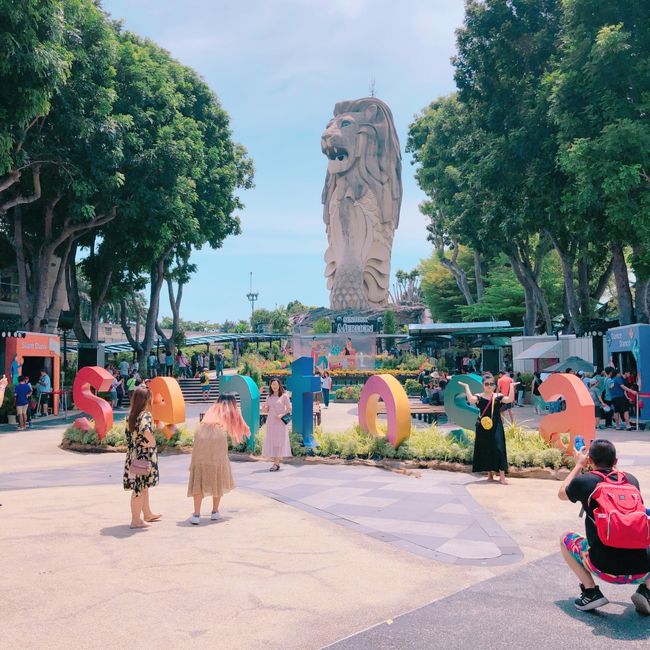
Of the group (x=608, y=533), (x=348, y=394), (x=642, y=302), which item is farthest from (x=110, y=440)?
(x=642, y=302)

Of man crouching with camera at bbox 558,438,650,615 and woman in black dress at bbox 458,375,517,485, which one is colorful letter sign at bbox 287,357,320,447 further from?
man crouching with camera at bbox 558,438,650,615

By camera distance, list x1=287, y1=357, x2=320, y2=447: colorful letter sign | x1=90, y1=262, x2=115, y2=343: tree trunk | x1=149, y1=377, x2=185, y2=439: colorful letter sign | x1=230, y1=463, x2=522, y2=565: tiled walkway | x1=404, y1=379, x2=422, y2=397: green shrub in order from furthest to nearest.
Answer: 1. x1=404, y1=379, x2=422, y2=397: green shrub
2. x1=90, y1=262, x2=115, y2=343: tree trunk
3. x1=149, y1=377, x2=185, y2=439: colorful letter sign
4. x1=287, y1=357, x2=320, y2=447: colorful letter sign
5. x1=230, y1=463, x2=522, y2=565: tiled walkway

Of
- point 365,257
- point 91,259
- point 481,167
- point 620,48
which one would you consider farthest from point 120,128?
point 365,257

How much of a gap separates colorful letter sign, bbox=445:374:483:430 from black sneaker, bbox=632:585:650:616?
760 cm

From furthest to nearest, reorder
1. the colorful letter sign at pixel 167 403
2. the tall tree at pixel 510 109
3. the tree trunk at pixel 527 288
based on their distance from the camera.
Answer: the tree trunk at pixel 527 288 < the tall tree at pixel 510 109 < the colorful letter sign at pixel 167 403

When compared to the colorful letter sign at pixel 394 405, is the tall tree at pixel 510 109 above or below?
above

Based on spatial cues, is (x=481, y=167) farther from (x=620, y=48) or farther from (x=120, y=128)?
(x=120, y=128)

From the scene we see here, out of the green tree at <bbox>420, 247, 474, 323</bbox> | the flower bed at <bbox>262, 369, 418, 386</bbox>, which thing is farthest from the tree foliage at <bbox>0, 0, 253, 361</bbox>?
the green tree at <bbox>420, 247, 474, 323</bbox>

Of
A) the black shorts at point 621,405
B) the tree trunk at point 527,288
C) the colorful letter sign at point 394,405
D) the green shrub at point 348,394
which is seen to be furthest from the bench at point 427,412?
the tree trunk at point 527,288

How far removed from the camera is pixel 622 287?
21.2 metres

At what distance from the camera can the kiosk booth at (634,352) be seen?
56.6ft

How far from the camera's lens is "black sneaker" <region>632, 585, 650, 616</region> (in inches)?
175

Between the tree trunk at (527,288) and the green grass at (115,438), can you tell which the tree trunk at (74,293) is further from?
the tree trunk at (527,288)

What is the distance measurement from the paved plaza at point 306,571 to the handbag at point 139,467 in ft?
1.96
